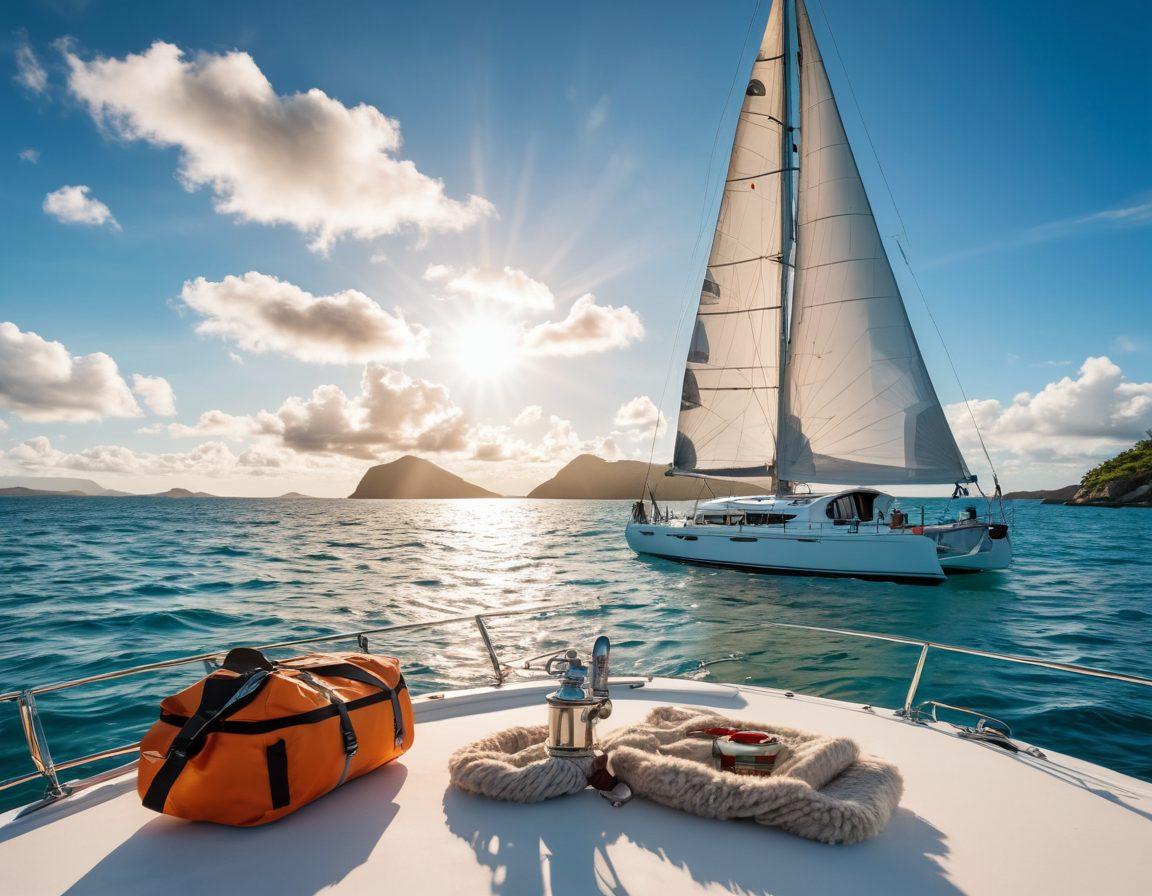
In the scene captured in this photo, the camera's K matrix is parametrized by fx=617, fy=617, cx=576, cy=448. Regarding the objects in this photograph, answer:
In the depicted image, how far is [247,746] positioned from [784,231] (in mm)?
20665

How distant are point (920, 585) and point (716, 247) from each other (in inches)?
478

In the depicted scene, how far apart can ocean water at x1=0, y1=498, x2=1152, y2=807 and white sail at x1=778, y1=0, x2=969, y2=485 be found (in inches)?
141

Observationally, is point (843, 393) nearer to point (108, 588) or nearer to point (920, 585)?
point (920, 585)

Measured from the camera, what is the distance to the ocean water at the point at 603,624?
6.07 m

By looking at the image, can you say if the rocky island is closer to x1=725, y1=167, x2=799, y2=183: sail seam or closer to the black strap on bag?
x1=725, y1=167, x2=799, y2=183: sail seam

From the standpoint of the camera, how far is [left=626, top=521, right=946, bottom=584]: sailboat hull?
591 inches

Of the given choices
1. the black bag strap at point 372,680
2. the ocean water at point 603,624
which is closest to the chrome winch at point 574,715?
the black bag strap at point 372,680

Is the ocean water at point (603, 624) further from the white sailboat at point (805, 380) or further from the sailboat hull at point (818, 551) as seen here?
the white sailboat at point (805, 380)

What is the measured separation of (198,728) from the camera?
5.82 feet

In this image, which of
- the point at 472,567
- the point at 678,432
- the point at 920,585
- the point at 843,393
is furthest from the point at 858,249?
the point at 472,567

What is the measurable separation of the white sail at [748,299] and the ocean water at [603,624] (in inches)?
183

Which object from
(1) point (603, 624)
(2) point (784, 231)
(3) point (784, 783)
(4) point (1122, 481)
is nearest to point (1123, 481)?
(4) point (1122, 481)

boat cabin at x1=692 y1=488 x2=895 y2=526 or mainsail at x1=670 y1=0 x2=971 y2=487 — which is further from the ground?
mainsail at x1=670 y1=0 x2=971 y2=487

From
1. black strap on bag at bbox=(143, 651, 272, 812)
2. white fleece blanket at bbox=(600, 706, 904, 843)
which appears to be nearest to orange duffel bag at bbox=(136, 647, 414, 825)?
black strap on bag at bbox=(143, 651, 272, 812)
